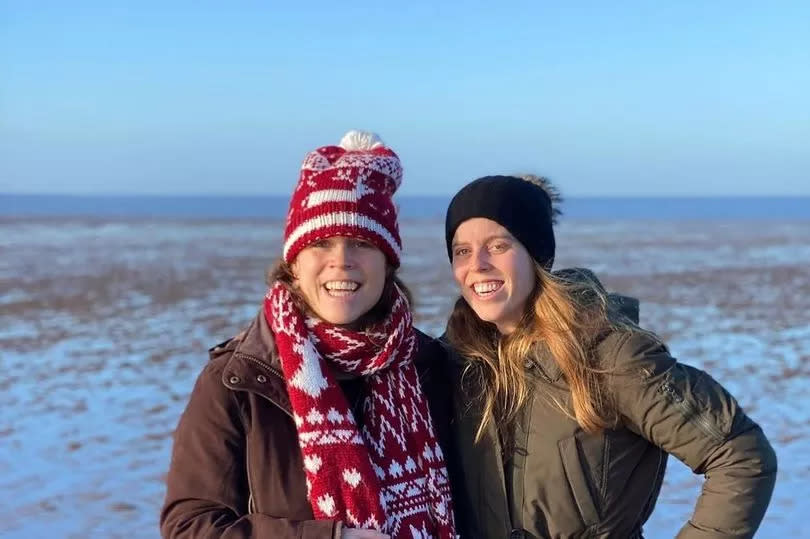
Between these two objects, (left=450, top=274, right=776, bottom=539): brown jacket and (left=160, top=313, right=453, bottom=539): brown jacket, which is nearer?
(left=160, top=313, right=453, bottom=539): brown jacket

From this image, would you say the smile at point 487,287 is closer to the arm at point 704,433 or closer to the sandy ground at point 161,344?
the arm at point 704,433

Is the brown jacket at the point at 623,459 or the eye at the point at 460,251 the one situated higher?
the eye at the point at 460,251

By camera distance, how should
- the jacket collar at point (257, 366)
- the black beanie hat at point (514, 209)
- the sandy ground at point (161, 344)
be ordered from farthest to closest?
the sandy ground at point (161, 344) → the black beanie hat at point (514, 209) → the jacket collar at point (257, 366)

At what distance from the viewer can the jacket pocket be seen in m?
2.96

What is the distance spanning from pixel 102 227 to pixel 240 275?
21.6 m

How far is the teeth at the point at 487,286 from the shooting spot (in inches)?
126

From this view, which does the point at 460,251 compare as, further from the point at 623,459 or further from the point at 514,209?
the point at 623,459

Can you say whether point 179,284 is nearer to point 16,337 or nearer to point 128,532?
point 16,337

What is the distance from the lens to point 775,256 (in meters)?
24.1

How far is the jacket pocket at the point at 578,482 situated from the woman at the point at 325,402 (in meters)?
0.40

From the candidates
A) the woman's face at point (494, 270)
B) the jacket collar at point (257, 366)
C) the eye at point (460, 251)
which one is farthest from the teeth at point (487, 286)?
the jacket collar at point (257, 366)

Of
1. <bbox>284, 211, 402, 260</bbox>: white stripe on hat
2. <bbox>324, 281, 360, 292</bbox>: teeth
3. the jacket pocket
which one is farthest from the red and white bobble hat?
the jacket pocket

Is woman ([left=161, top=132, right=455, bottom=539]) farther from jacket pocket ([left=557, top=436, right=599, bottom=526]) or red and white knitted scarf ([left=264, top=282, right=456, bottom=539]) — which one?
jacket pocket ([left=557, top=436, right=599, bottom=526])

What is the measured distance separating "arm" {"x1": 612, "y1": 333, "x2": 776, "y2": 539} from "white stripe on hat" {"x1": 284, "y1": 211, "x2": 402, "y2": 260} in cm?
89
